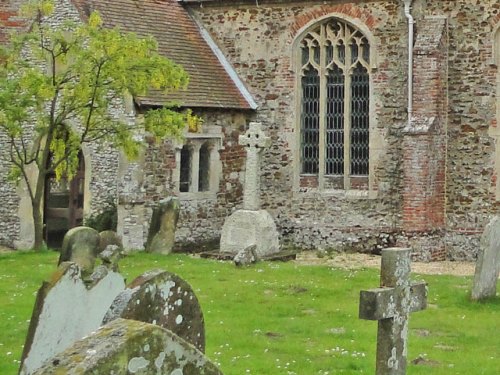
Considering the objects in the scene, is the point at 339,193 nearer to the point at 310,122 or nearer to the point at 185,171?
the point at 310,122

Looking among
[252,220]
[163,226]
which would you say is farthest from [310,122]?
[163,226]

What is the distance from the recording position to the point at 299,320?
40.8ft

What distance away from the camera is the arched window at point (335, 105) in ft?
70.9

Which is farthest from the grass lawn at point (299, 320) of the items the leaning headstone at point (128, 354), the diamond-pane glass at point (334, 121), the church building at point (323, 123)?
the leaning headstone at point (128, 354)

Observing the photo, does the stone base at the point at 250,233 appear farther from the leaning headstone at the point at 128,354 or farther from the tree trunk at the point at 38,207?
the leaning headstone at the point at 128,354

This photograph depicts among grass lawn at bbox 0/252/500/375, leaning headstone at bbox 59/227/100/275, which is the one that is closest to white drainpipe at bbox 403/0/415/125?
grass lawn at bbox 0/252/500/375

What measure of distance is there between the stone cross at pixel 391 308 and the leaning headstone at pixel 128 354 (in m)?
3.28

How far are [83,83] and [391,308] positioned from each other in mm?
11419

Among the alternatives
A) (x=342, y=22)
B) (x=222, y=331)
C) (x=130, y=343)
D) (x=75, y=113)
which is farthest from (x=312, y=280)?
(x=130, y=343)

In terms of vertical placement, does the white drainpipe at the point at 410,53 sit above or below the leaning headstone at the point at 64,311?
above

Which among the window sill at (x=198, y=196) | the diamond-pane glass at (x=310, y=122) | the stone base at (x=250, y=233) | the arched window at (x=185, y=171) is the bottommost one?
the stone base at (x=250, y=233)

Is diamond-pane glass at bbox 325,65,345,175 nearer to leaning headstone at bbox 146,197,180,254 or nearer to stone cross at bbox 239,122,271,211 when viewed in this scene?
stone cross at bbox 239,122,271,211

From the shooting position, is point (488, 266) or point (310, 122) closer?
point (488, 266)

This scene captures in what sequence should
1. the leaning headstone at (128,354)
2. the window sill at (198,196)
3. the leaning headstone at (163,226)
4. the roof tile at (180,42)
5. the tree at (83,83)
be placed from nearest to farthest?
the leaning headstone at (128,354)
the tree at (83,83)
the leaning headstone at (163,226)
the roof tile at (180,42)
the window sill at (198,196)
